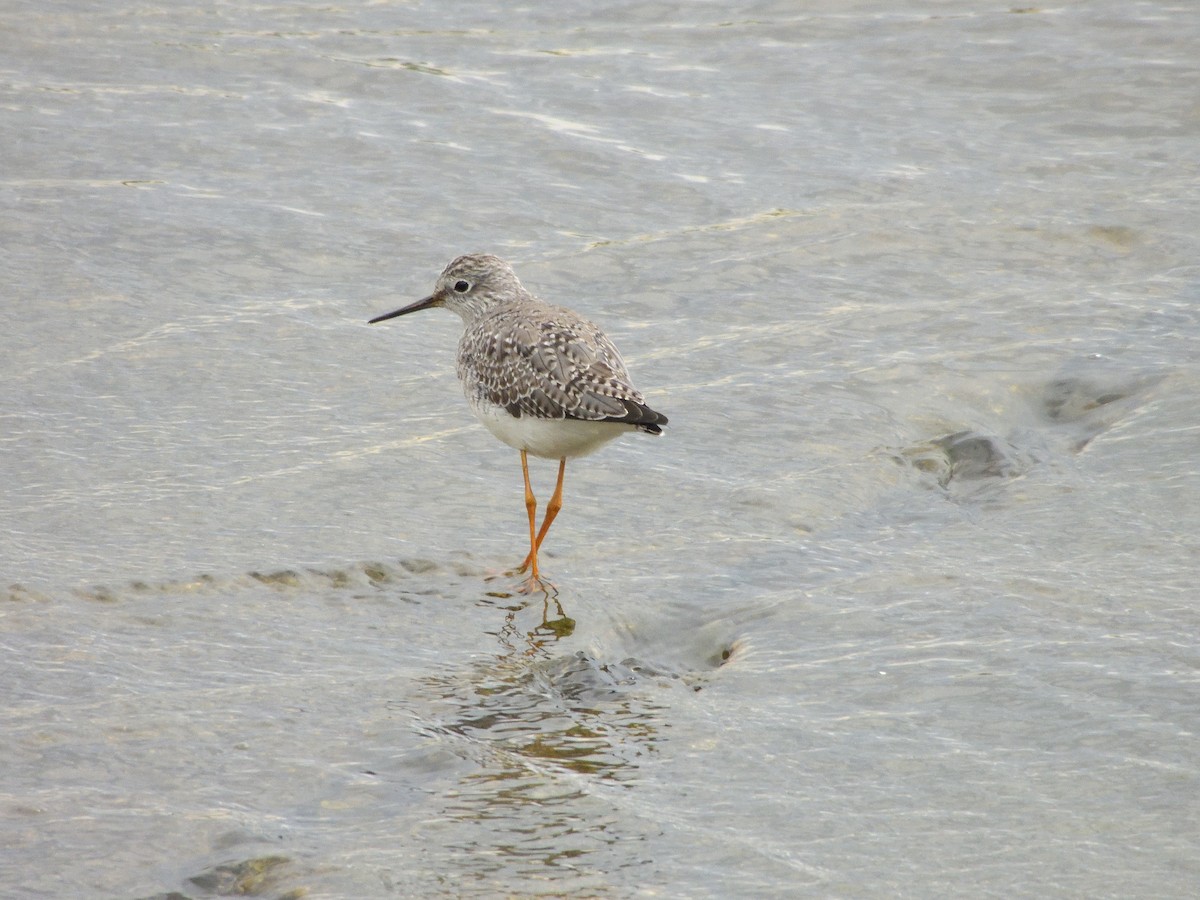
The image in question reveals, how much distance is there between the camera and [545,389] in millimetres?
6992

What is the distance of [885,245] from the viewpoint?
1035 cm

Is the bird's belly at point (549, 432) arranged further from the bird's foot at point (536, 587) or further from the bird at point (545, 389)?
the bird's foot at point (536, 587)

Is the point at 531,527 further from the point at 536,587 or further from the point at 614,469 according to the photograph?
the point at 614,469

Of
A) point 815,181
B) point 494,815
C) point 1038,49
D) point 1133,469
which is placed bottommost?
point 494,815

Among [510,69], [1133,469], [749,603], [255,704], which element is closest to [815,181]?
[510,69]

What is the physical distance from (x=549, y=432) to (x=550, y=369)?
30 cm

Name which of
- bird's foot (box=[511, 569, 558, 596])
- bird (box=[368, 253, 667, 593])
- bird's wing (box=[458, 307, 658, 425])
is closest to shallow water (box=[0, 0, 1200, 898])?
bird's foot (box=[511, 569, 558, 596])

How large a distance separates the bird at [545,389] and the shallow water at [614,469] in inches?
16.1

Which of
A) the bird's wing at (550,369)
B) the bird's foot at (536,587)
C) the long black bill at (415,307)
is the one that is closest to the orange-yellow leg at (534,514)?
the bird's foot at (536,587)

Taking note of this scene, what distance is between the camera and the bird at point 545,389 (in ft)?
22.3

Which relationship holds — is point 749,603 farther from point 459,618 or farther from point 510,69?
point 510,69

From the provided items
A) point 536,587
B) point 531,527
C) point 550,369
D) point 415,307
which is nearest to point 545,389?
point 550,369

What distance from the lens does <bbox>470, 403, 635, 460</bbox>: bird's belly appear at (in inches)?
274

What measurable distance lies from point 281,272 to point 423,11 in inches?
226
